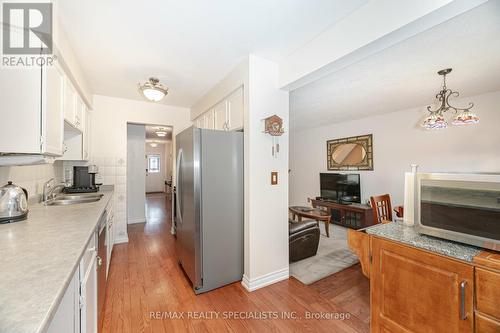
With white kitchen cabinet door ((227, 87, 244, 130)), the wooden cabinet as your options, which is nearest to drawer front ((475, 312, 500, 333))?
the wooden cabinet

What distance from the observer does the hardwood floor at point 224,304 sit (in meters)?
1.75

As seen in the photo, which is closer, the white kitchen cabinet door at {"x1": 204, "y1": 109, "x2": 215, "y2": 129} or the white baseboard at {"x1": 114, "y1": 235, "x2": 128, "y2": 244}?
the white kitchen cabinet door at {"x1": 204, "y1": 109, "x2": 215, "y2": 129}

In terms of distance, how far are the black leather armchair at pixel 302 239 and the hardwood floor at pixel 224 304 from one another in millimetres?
506

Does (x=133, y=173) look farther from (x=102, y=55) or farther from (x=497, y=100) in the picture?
(x=497, y=100)

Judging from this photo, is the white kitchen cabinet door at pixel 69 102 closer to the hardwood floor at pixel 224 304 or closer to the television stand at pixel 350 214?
the hardwood floor at pixel 224 304

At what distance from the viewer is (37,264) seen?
834mm

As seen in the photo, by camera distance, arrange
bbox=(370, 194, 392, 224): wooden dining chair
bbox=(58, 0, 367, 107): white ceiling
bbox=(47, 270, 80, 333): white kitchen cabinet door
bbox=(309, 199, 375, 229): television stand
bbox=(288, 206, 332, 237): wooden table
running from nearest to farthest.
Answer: bbox=(47, 270, 80, 333): white kitchen cabinet door → bbox=(58, 0, 367, 107): white ceiling → bbox=(370, 194, 392, 224): wooden dining chair → bbox=(288, 206, 332, 237): wooden table → bbox=(309, 199, 375, 229): television stand

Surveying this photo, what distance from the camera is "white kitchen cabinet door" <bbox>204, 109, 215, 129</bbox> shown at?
10.6 ft

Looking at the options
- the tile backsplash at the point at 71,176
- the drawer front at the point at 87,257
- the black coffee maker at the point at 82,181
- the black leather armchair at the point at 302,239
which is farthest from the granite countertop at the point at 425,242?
the black coffee maker at the point at 82,181

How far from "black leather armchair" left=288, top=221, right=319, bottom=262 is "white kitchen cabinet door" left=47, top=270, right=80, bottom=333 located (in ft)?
7.52

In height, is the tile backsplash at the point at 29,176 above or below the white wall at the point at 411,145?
below

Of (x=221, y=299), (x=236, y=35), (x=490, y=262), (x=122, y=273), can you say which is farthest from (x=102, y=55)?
(x=490, y=262)

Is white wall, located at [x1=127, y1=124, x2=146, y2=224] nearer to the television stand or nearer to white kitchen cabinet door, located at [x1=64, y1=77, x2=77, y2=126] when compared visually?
white kitchen cabinet door, located at [x1=64, y1=77, x2=77, y2=126]

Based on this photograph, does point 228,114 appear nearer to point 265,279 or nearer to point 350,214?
point 265,279
